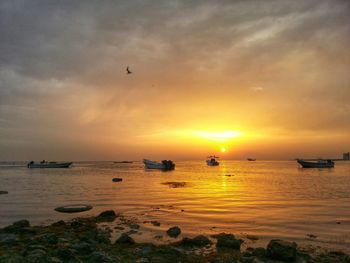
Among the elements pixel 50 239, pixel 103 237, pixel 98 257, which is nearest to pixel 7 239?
pixel 50 239

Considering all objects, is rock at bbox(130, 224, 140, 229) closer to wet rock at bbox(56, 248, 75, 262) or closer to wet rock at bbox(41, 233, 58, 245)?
wet rock at bbox(41, 233, 58, 245)

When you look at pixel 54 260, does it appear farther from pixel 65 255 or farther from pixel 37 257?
pixel 65 255

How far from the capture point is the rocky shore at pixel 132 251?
14273mm

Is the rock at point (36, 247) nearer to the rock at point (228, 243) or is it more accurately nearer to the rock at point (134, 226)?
the rock at point (134, 226)

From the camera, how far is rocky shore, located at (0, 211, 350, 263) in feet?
46.8

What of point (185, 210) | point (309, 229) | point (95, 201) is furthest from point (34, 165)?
point (309, 229)

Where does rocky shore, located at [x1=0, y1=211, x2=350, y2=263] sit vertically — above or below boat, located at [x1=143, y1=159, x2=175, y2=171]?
below

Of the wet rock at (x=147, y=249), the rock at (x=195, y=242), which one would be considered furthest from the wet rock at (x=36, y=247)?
the rock at (x=195, y=242)

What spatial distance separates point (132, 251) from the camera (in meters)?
16.1

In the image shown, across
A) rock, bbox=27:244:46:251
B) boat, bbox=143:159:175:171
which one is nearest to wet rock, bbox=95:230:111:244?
rock, bbox=27:244:46:251

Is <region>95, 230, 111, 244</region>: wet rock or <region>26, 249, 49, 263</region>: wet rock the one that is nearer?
<region>26, 249, 49, 263</region>: wet rock

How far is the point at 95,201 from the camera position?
1480 inches

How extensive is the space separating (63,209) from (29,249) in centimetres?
1518

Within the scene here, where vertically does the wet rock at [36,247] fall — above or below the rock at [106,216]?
above
